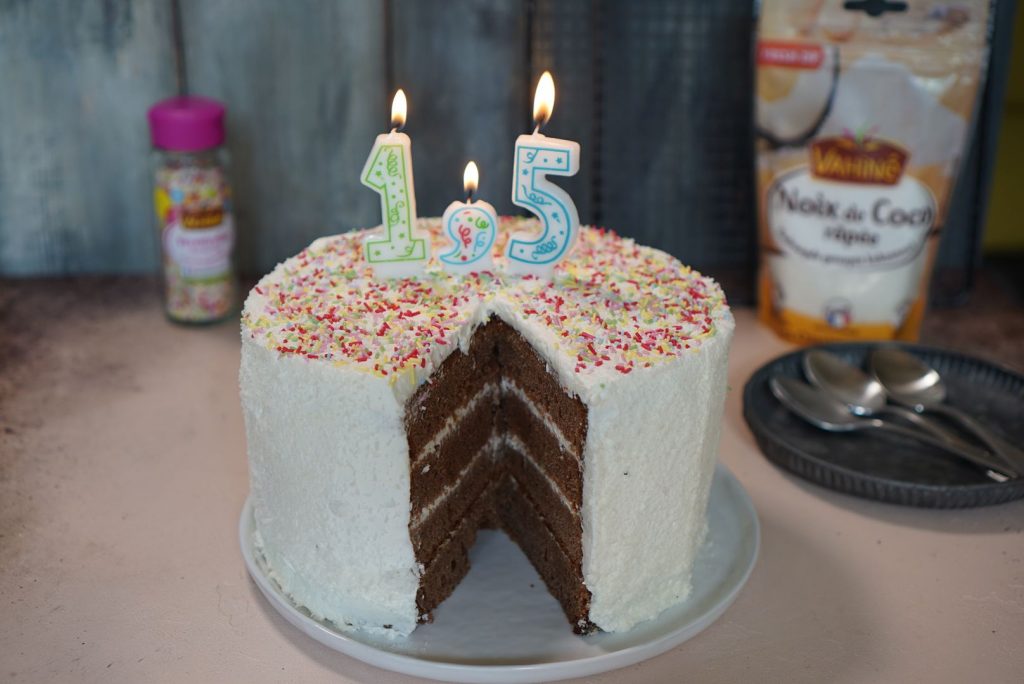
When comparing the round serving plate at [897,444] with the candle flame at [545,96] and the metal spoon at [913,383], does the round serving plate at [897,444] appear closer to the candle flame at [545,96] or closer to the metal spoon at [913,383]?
the metal spoon at [913,383]

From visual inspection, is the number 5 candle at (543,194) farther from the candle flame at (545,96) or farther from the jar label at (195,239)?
the jar label at (195,239)

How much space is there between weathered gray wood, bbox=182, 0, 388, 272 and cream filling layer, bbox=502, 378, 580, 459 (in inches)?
47.3

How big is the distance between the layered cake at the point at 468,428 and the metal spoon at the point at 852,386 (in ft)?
1.86

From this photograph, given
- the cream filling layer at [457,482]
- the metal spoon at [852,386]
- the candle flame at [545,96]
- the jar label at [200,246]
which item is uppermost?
the candle flame at [545,96]

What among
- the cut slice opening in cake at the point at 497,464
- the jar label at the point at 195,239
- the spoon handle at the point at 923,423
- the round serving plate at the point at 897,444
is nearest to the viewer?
the cut slice opening in cake at the point at 497,464

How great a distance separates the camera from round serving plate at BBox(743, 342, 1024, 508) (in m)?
2.04

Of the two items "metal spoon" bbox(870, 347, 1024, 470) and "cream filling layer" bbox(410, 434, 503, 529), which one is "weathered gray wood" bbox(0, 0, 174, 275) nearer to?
"cream filling layer" bbox(410, 434, 503, 529)

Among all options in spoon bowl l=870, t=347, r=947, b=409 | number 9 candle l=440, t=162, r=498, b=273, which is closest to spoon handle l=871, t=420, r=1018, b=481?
spoon bowl l=870, t=347, r=947, b=409

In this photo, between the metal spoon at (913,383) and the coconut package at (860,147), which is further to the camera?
the coconut package at (860,147)

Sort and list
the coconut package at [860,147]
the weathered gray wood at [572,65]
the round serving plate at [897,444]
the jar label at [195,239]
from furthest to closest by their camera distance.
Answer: the weathered gray wood at [572,65], the jar label at [195,239], the coconut package at [860,147], the round serving plate at [897,444]

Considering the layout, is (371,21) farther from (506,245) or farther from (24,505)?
(24,505)

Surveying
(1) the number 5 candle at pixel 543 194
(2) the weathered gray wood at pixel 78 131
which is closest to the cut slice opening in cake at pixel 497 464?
(1) the number 5 candle at pixel 543 194

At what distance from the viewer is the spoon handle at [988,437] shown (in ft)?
6.86

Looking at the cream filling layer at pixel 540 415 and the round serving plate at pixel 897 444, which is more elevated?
the cream filling layer at pixel 540 415
